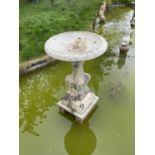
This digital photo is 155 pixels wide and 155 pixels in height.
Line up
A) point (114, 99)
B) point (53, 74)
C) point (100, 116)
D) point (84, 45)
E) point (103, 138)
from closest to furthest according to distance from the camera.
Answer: point (84, 45) < point (103, 138) < point (100, 116) < point (114, 99) < point (53, 74)

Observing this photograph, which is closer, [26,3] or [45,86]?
[45,86]

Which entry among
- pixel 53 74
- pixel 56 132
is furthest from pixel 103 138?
pixel 53 74

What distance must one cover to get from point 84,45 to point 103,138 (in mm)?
2151

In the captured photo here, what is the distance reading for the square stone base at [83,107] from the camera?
210 inches

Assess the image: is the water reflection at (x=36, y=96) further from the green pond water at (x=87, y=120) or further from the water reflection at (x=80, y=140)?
the water reflection at (x=80, y=140)

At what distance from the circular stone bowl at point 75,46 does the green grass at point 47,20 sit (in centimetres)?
257

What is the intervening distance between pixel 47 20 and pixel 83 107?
14.7 feet

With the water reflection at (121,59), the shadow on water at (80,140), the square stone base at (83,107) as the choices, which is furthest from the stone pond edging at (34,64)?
the shadow on water at (80,140)

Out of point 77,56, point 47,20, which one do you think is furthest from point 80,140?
point 47,20

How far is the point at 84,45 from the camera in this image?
484cm

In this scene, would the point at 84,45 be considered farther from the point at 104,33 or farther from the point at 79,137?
the point at 104,33

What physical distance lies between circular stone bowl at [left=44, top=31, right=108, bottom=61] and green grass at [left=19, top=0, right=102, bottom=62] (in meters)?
2.57

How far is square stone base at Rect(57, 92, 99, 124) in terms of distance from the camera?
532 cm

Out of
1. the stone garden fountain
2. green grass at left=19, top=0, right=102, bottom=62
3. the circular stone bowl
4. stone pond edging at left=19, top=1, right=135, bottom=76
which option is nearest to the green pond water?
stone pond edging at left=19, top=1, right=135, bottom=76
